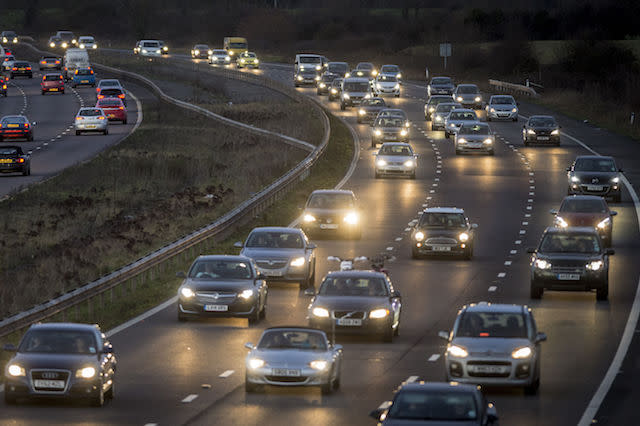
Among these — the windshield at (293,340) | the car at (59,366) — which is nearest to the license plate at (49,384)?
the car at (59,366)

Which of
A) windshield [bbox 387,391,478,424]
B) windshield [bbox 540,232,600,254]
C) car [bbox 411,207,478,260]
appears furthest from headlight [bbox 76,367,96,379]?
car [bbox 411,207,478,260]

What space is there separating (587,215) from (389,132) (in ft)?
105

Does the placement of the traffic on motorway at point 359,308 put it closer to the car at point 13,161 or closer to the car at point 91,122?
the car at point 13,161

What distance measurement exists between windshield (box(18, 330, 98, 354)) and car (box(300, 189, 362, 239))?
79.0 ft

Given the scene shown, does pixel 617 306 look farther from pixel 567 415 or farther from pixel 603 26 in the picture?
pixel 603 26

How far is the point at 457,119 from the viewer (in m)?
80.9

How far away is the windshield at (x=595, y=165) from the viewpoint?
182 ft

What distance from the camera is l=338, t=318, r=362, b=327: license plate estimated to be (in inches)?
1150

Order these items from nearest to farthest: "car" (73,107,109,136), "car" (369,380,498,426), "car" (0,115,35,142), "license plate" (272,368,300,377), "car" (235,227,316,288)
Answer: "car" (369,380,498,426) < "license plate" (272,368,300,377) < "car" (235,227,316,288) < "car" (0,115,35,142) < "car" (73,107,109,136)

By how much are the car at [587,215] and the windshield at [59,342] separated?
23.5 meters

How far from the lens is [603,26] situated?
6737 inches

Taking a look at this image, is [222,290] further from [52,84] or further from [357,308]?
[52,84]

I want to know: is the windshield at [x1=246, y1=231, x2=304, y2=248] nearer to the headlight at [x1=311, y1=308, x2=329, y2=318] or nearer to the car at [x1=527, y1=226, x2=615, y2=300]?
the car at [x1=527, y1=226, x2=615, y2=300]

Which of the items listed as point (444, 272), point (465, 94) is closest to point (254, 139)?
point (465, 94)
